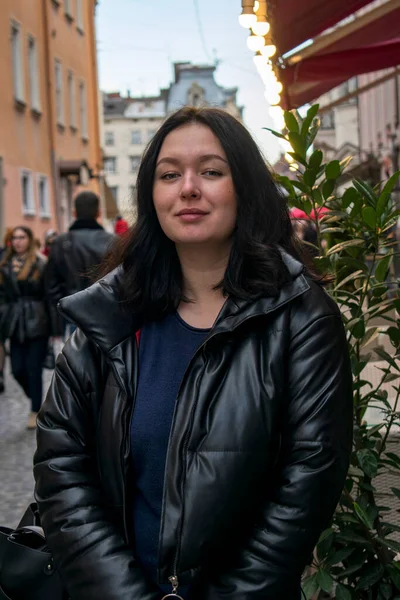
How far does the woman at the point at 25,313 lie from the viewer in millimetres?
8570

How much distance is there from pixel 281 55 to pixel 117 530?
4.45 metres

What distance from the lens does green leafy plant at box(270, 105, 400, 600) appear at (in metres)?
2.93

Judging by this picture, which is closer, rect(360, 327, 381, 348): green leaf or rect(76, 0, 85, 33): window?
rect(360, 327, 381, 348): green leaf

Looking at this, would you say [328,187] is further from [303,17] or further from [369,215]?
[303,17]

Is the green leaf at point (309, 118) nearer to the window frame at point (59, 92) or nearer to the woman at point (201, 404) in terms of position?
the woman at point (201, 404)

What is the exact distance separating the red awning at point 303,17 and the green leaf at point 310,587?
322 cm

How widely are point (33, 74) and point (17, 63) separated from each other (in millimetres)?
1710

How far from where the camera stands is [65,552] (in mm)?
2223

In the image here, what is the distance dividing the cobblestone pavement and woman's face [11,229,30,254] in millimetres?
1524

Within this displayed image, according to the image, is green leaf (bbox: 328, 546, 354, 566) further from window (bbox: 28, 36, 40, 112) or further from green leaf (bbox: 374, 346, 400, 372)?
window (bbox: 28, 36, 40, 112)

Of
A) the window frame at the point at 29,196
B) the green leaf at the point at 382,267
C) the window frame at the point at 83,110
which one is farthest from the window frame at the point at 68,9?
the green leaf at the point at 382,267

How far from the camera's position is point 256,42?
5758 millimetres

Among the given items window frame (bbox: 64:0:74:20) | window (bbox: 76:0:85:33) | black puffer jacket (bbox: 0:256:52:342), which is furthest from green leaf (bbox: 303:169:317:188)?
window (bbox: 76:0:85:33)

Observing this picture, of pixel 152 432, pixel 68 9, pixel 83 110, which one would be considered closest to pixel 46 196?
pixel 68 9
